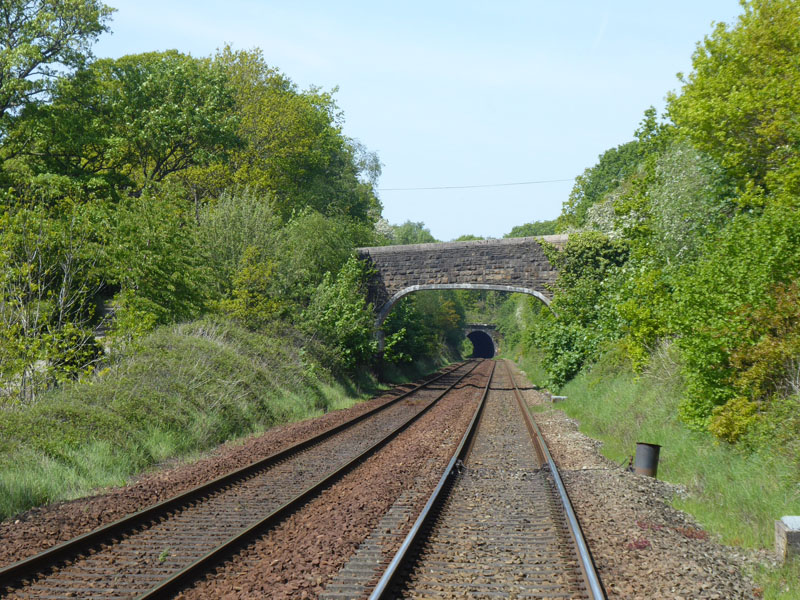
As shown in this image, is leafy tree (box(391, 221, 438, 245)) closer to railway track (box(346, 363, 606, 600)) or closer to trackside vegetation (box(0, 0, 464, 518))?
trackside vegetation (box(0, 0, 464, 518))

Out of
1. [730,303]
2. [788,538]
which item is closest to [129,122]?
[730,303]

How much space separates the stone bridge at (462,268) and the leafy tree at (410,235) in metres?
27.6

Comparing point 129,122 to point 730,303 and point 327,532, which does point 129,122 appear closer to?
point 730,303

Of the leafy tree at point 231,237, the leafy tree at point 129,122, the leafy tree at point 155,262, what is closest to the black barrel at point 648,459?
the leafy tree at point 155,262

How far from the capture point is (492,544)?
6.88m

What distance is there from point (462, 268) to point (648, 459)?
1889 centimetres

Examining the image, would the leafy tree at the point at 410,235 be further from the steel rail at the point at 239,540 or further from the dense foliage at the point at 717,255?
the steel rail at the point at 239,540

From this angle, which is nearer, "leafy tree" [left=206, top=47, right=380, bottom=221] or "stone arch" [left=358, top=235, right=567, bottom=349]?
"stone arch" [left=358, top=235, right=567, bottom=349]

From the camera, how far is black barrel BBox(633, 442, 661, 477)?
10.5m

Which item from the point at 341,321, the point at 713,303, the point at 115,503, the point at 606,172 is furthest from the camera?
the point at 606,172

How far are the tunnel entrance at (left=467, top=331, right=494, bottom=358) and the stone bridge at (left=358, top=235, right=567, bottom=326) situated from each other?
64.3 m

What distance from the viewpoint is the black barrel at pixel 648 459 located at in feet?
34.3

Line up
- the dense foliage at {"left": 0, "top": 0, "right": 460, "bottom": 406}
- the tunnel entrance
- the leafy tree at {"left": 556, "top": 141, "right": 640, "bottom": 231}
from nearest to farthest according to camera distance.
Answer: the dense foliage at {"left": 0, "top": 0, "right": 460, "bottom": 406} → the leafy tree at {"left": 556, "top": 141, "right": 640, "bottom": 231} → the tunnel entrance

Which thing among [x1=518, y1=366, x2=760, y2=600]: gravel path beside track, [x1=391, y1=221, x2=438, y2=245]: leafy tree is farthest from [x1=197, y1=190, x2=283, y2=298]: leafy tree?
[x1=391, y1=221, x2=438, y2=245]: leafy tree
